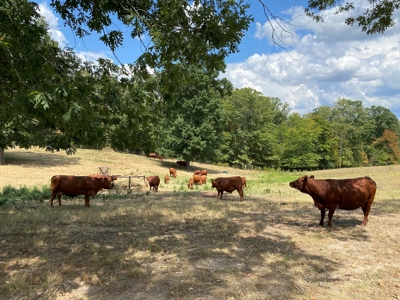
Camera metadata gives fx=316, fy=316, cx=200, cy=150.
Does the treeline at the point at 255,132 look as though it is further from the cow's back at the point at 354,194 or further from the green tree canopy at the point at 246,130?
the cow's back at the point at 354,194

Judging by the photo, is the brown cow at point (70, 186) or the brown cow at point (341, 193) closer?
the brown cow at point (341, 193)

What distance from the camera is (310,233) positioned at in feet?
26.6

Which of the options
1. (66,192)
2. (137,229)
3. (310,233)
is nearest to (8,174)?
Answer: (66,192)

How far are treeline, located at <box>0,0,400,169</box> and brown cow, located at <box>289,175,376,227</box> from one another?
14.4ft

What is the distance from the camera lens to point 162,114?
8727 mm

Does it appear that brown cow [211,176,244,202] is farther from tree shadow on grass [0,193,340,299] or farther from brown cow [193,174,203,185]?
brown cow [193,174,203,185]

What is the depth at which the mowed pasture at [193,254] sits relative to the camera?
15.9ft

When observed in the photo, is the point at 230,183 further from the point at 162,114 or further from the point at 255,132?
the point at 255,132

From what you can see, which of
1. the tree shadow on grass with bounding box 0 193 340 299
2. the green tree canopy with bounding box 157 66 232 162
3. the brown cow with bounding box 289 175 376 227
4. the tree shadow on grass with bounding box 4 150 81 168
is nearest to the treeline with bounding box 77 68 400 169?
the green tree canopy with bounding box 157 66 232 162

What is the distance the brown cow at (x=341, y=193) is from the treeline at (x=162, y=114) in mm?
4384

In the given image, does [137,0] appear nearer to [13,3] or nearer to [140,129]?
[13,3]

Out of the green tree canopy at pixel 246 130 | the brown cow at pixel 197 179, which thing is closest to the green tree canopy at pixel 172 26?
the brown cow at pixel 197 179

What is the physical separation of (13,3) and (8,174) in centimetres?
2265

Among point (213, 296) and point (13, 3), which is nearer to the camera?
point (213, 296)
